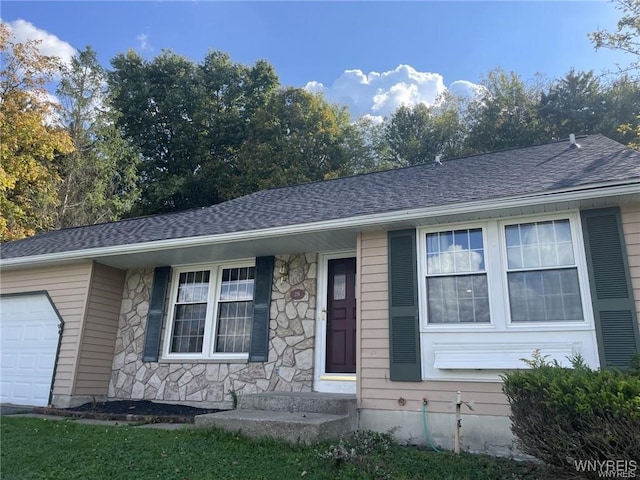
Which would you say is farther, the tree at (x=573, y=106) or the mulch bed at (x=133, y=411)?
the tree at (x=573, y=106)

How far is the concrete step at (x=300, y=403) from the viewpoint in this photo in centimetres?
495

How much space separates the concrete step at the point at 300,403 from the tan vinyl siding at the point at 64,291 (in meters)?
3.61

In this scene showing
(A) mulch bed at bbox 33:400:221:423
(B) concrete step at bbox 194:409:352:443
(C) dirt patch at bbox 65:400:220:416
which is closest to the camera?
(B) concrete step at bbox 194:409:352:443

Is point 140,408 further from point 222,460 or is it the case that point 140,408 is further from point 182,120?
point 182,120

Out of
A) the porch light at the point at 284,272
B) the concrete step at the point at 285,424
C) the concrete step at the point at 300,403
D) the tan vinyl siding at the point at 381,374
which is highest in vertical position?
the porch light at the point at 284,272

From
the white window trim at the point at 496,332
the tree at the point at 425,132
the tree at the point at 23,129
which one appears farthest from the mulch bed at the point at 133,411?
the tree at the point at 425,132

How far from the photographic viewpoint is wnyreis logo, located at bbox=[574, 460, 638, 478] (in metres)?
2.89

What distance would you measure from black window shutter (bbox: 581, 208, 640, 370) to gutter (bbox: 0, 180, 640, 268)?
38 cm

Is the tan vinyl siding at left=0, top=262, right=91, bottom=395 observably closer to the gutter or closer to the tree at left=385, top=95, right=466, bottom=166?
the gutter

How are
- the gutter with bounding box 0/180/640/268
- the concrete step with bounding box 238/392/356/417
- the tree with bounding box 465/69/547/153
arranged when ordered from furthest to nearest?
the tree with bounding box 465/69/547/153
the concrete step with bounding box 238/392/356/417
the gutter with bounding box 0/180/640/268

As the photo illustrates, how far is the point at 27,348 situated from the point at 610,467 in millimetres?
8593

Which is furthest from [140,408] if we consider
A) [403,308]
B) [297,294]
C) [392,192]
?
[392,192]

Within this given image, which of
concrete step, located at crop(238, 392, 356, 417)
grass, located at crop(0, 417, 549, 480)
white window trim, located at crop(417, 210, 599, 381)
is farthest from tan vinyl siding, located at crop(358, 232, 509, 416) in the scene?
grass, located at crop(0, 417, 549, 480)

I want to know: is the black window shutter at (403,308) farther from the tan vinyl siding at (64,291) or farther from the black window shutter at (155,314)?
the tan vinyl siding at (64,291)
